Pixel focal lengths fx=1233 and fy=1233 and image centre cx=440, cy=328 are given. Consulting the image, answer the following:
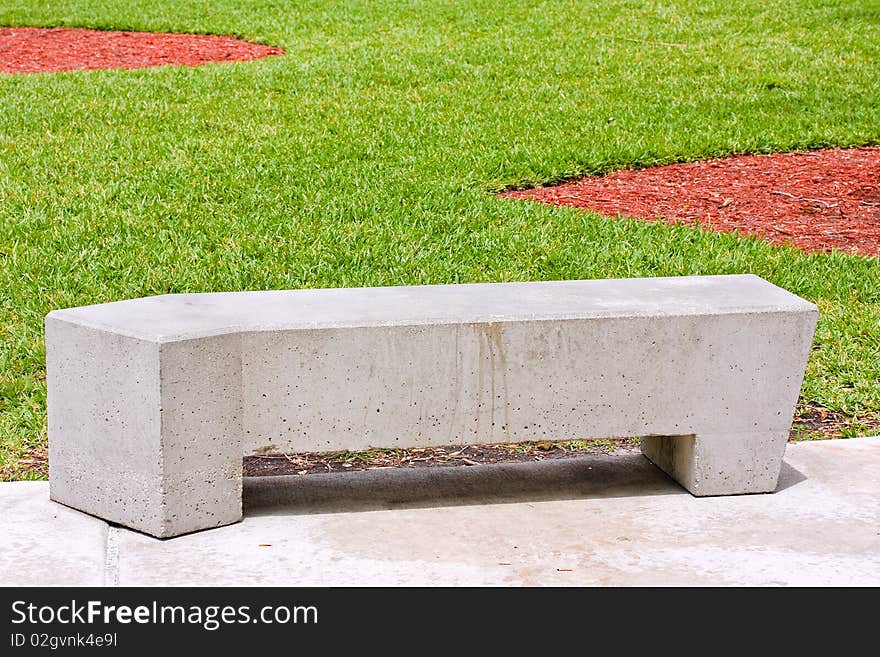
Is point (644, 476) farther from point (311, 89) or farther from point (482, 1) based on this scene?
point (482, 1)

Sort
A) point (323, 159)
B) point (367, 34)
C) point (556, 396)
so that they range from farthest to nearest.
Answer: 1. point (367, 34)
2. point (323, 159)
3. point (556, 396)

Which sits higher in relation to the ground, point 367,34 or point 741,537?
point 367,34

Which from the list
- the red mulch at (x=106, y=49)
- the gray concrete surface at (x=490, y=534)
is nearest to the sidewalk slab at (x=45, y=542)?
the gray concrete surface at (x=490, y=534)

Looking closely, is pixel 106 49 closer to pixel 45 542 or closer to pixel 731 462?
pixel 45 542

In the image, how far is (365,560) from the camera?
368 cm

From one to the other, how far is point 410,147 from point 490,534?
5.79 meters

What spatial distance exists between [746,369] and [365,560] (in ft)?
4.65

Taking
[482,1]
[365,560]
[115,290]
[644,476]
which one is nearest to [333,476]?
[365,560]

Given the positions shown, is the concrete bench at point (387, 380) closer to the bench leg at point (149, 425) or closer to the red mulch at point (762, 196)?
the bench leg at point (149, 425)

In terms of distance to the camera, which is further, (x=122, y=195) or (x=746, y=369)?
(x=122, y=195)

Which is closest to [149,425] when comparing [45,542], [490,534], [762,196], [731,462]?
[45,542]

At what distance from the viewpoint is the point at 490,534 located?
389cm

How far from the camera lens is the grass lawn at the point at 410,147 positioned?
6559 mm

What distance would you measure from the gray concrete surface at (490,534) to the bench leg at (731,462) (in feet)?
0.15
